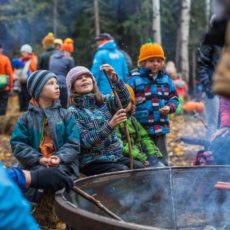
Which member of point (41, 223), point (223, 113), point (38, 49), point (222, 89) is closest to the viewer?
point (222, 89)

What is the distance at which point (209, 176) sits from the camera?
3.73 m

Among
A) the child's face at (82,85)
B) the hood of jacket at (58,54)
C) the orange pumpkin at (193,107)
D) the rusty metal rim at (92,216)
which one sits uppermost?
the child's face at (82,85)

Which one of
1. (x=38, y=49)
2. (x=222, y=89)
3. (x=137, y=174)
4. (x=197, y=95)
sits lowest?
(x=197, y=95)

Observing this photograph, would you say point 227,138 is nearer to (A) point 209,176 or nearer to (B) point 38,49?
(A) point 209,176

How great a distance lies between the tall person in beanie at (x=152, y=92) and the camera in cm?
533

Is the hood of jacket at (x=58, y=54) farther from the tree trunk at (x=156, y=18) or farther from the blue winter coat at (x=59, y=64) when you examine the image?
the tree trunk at (x=156, y=18)

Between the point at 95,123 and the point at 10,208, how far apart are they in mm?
2840

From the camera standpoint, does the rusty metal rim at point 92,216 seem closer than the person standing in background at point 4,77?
Yes

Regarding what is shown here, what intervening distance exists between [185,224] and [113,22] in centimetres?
1506

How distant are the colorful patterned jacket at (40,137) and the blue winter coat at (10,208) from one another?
235cm

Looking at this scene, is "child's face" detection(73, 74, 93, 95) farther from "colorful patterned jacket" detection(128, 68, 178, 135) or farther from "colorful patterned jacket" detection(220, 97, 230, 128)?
"colorful patterned jacket" detection(220, 97, 230, 128)

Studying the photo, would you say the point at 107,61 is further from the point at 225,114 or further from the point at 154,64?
the point at 225,114

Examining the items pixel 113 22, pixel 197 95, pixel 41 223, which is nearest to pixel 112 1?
pixel 113 22

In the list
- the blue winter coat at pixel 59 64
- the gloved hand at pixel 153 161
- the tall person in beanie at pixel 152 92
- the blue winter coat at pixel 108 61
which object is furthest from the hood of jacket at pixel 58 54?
the gloved hand at pixel 153 161
